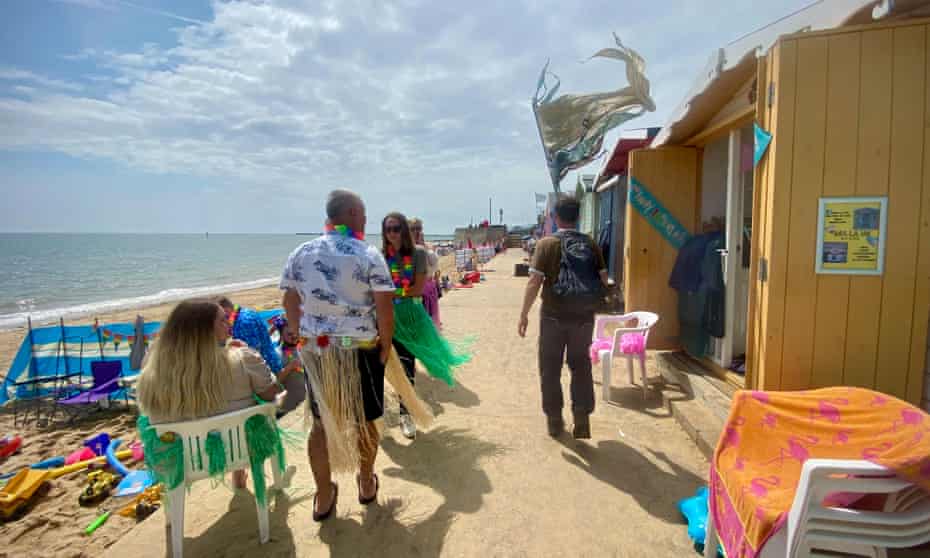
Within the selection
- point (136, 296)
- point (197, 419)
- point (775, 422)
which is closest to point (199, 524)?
point (197, 419)

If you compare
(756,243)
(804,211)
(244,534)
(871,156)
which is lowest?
(244,534)

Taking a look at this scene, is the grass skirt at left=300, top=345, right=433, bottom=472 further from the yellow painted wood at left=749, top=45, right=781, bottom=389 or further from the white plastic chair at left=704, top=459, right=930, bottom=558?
the yellow painted wood at left=749, top=45, right=781, bottom=389

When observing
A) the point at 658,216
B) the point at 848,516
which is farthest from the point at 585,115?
the point at 848,516

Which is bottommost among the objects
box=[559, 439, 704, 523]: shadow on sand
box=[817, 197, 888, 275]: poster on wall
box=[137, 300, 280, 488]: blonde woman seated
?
box=[559, 439, 704, 523]: shadow on sand

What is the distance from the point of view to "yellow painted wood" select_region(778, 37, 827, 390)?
7.86ft

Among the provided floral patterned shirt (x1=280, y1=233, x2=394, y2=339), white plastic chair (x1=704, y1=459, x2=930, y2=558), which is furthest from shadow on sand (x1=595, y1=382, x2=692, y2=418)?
floral patterned shirt (x1=280, y1=233, x2=394, y2=339)

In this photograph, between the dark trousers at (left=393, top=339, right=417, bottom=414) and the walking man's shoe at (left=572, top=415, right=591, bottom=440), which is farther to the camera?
the dark trousers at (left=393, top=339, right=417, bottom=414)

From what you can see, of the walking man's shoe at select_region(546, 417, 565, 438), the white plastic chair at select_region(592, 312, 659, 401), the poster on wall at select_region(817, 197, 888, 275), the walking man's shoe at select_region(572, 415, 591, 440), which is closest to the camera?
the poster on wall at select_region(817, 197, 888, 275)

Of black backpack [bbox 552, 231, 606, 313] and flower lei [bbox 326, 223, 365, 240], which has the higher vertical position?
flower lei [bbox 326, 223, 365, 240]

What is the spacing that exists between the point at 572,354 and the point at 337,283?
5.64ft

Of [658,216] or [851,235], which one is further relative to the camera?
[658,216]

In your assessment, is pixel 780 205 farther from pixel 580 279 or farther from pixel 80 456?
pixel 80 456

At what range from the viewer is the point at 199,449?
211cm

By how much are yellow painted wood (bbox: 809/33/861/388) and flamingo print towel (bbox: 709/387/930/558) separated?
69 centimetres
